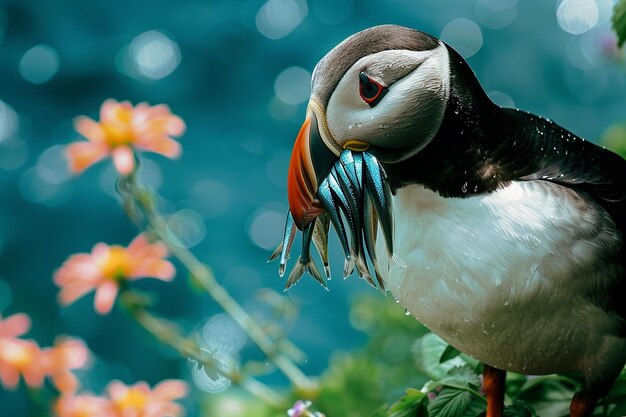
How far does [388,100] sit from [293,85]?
48.7 inches

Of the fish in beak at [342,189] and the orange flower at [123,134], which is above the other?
the orange flower at [123,134]

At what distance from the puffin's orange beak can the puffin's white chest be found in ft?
0.18

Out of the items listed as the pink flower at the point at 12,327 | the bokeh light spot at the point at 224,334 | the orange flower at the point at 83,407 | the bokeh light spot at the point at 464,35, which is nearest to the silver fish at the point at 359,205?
the orange flower at the point at 83,407

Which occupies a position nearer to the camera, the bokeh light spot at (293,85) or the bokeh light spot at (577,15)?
the bokeh light spot at (577,15)

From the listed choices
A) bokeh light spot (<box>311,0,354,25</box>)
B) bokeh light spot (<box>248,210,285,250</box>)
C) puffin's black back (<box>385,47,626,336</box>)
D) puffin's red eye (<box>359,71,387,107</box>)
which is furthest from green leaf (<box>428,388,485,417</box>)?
bokeh light spot (<box>311,0,354,25</box>)

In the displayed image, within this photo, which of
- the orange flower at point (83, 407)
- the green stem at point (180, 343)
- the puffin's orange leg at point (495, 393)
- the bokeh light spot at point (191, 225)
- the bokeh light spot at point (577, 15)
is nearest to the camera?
the puffin's orange leg at point (495, 393)

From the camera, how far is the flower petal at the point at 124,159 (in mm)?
871

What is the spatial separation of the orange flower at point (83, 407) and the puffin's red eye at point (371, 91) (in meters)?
0.60

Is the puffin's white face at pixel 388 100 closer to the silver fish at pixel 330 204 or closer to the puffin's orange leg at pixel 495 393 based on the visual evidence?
the silver fish at pixel 330 204

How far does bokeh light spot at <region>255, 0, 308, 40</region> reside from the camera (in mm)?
1734

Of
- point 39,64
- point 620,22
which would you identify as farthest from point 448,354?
point 39,64

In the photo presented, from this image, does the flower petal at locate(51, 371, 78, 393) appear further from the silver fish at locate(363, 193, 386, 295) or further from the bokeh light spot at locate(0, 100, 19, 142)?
the bokeh light spot at locate(0, 100, 19, 142)

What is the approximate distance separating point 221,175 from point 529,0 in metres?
0.67

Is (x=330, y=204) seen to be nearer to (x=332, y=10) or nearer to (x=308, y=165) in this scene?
(x=308, y=165)
